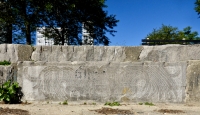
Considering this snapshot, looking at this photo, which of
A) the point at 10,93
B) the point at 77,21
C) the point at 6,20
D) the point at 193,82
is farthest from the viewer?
the point at 77,21

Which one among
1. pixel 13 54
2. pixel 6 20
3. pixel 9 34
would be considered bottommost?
pixel 13 54

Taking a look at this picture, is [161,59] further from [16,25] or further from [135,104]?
[16,25]

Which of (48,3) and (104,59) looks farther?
(48,3)

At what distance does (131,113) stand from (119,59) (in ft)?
5.90

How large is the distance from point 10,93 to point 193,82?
3.70 m

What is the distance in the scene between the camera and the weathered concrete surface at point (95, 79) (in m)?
5.88

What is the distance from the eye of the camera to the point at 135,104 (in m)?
5.82

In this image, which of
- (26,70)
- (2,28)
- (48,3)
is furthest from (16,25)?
(26,70)

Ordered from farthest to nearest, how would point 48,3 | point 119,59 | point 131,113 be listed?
point 48,3 < point 119,59 < point 131,113

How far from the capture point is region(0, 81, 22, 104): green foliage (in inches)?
220

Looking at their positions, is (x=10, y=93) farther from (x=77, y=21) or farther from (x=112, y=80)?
(x=77, y=21)

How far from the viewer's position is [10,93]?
5617mm

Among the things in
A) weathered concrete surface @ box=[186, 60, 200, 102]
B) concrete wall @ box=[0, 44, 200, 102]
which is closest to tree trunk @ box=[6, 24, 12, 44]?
concrete wall @ box=[0, 44, 200, 102]

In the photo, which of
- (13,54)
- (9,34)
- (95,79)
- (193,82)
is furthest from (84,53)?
(9,34)
